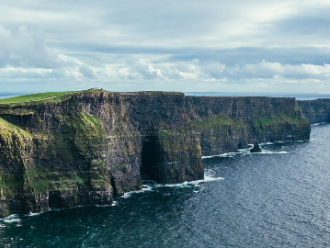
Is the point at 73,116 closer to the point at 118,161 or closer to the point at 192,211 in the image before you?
the point at 118,161

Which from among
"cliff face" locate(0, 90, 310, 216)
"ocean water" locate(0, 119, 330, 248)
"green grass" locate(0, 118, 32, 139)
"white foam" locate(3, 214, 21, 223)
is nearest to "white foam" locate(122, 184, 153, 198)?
"ocean water" locate(0, 119, 330, 248)

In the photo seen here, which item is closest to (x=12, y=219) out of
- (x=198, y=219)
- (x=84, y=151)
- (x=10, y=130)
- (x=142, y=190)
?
(x=10, y=130)

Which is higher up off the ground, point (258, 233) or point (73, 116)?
point (73, 116)

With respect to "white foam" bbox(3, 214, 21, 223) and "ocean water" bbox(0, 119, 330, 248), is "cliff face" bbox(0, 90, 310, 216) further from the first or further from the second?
"ocean water" bbox(0, 119, 330, 248)

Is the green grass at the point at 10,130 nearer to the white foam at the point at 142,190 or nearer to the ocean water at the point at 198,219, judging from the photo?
the ocean water at the point at 198,219

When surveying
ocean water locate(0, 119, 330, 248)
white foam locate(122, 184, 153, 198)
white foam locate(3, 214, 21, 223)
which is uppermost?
white foam locate(3, 214, 21, 223)

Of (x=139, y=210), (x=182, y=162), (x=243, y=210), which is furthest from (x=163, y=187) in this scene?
(x=243, y=210)

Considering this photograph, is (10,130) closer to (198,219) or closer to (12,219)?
(12,219)
